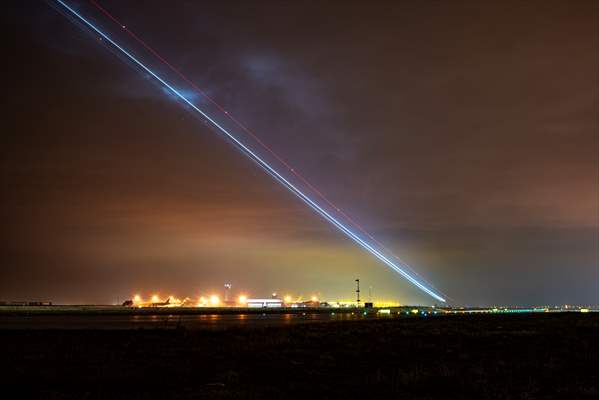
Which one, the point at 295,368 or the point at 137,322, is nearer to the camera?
the point at 295,368

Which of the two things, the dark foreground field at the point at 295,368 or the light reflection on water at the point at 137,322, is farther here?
the light reflection on water at the point at 137,322

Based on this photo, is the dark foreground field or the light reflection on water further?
the light reflection on water

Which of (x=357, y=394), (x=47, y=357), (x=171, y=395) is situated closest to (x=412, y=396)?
(x=357, y=394)

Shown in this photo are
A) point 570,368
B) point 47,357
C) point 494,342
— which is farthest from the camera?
point 494,342

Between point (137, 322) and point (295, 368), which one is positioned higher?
point (295, 368)

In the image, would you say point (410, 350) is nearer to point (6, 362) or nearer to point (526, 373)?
point (526, 373)

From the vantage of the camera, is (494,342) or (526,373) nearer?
(526,373)

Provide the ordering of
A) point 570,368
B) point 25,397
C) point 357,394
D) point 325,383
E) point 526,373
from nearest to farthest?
point 25,397
point 357,394
point 325,383
point 526,373
point 570,368
